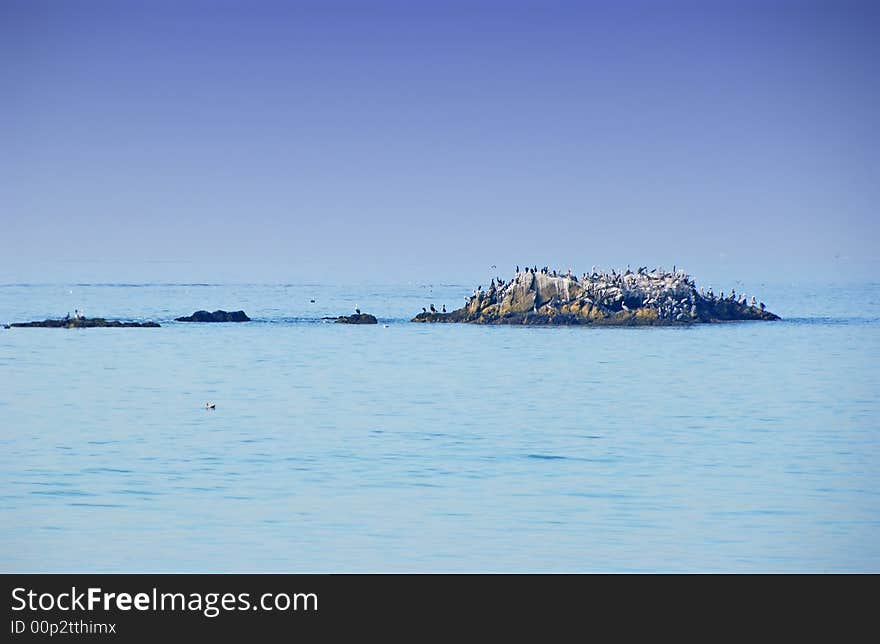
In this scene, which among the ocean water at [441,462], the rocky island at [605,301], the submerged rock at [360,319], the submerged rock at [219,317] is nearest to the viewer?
the ocean water at [441,462]

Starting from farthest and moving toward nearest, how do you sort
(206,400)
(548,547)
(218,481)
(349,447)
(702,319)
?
1. (702,319)
2. (206,400)
3. (349,447)
4. (218,481)
5. (548,547)

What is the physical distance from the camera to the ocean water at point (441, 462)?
2309cm

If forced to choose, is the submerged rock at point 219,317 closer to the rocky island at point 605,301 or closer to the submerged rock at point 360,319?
the submerged rock at point 360,319

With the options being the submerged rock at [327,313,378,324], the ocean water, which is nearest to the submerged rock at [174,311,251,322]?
the submerged rock at [327,313,378,324]

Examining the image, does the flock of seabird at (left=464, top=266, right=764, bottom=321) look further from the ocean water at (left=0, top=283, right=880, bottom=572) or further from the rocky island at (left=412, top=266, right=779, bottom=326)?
the ocean water at (left=0, top=283, right=880, bottom=572)

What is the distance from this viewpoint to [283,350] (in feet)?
240

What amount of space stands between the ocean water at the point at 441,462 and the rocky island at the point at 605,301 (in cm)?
2813

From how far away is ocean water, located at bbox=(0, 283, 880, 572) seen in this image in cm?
2309

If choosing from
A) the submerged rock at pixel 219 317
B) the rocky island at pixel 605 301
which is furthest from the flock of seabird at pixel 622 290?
the submerged rock at pixel 219 317

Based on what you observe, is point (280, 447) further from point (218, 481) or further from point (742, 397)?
point (742, 397)
